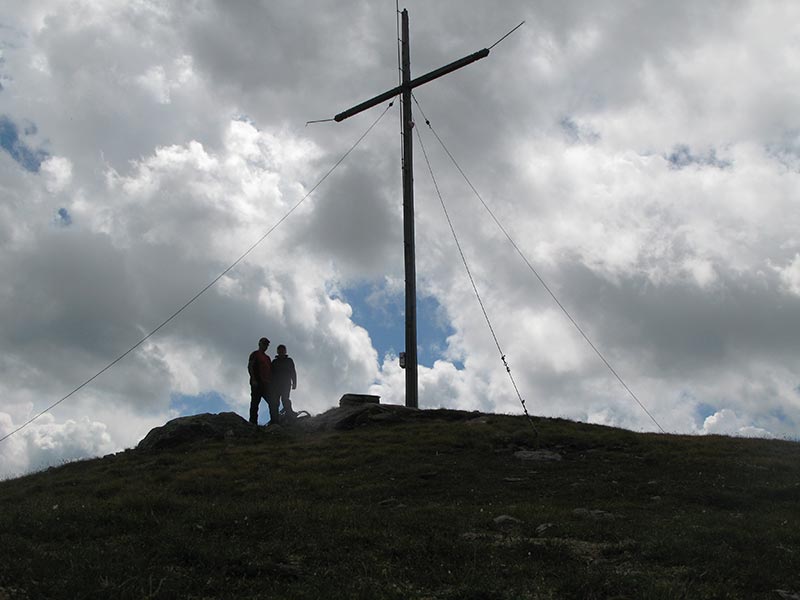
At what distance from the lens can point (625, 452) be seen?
60.7 ft

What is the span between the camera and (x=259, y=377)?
917 inches

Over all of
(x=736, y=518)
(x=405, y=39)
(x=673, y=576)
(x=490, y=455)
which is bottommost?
(x=673, y=576)

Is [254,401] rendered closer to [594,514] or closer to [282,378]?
[282,378]

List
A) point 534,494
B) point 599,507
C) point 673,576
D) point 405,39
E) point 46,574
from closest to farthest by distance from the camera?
point 46,574, point 673,576, point 599,507, point 534,494, point 405,39

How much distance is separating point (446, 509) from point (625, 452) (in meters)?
7.64

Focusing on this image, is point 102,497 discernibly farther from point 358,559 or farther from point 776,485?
point 776,485

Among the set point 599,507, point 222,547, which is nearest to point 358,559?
point 222,547

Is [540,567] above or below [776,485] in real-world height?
below

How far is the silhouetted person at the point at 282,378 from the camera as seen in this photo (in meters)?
23.7

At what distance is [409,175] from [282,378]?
8187mm

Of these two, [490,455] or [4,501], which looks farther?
[490,455]

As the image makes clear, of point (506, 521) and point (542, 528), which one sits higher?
point (506, 521)

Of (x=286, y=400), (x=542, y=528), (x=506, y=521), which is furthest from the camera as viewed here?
(x=286, y=400)

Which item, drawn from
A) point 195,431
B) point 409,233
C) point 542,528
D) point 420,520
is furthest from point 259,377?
point 542,528
